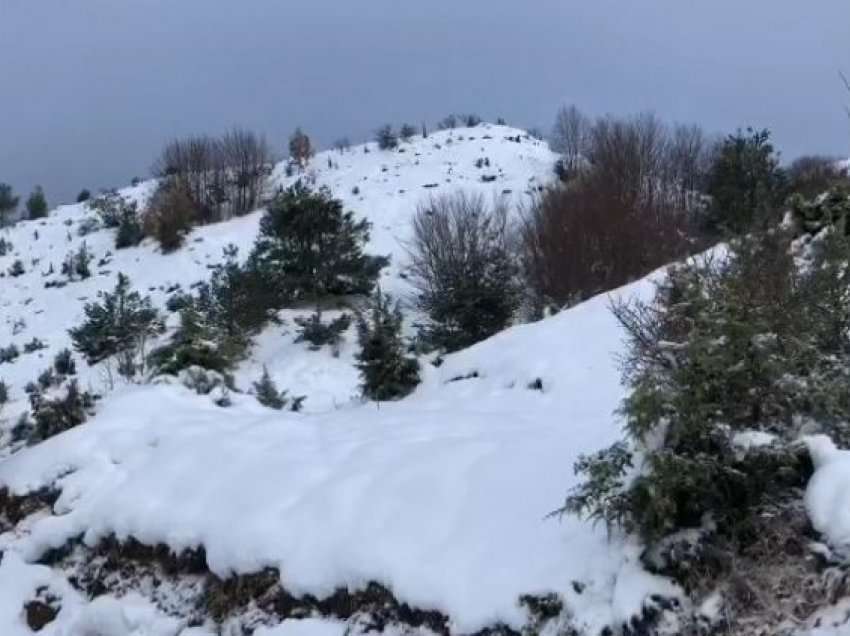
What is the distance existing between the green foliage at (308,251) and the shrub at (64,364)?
15.4 ft

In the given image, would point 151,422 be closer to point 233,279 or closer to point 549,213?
point 233,279

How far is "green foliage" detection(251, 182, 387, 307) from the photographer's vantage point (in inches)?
862

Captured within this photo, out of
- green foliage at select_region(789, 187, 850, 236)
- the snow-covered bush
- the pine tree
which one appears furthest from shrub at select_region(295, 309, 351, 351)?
green foliage at select_region(789, 187, 850, 236)

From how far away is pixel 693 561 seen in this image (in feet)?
12.9

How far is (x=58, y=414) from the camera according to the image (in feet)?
28.6

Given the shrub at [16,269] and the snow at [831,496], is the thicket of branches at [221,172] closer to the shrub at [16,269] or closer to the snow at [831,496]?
the shrub at [16,269]

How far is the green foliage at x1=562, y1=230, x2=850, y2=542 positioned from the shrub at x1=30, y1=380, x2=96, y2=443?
5824mm

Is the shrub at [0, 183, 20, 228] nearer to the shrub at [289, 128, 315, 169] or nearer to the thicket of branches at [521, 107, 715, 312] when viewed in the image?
the shrub at [289, 128, 315, 169]

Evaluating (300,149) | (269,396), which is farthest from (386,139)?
(269,396)

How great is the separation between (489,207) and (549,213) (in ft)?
19.7

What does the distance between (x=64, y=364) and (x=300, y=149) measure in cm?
2303

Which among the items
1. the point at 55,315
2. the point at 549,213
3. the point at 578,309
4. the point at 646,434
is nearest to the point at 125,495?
the point at 646,434

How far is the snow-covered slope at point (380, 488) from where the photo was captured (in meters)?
4.48

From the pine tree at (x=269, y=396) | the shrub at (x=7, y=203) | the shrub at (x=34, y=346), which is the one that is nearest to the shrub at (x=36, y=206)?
the shrub at (x=7, y=203)
